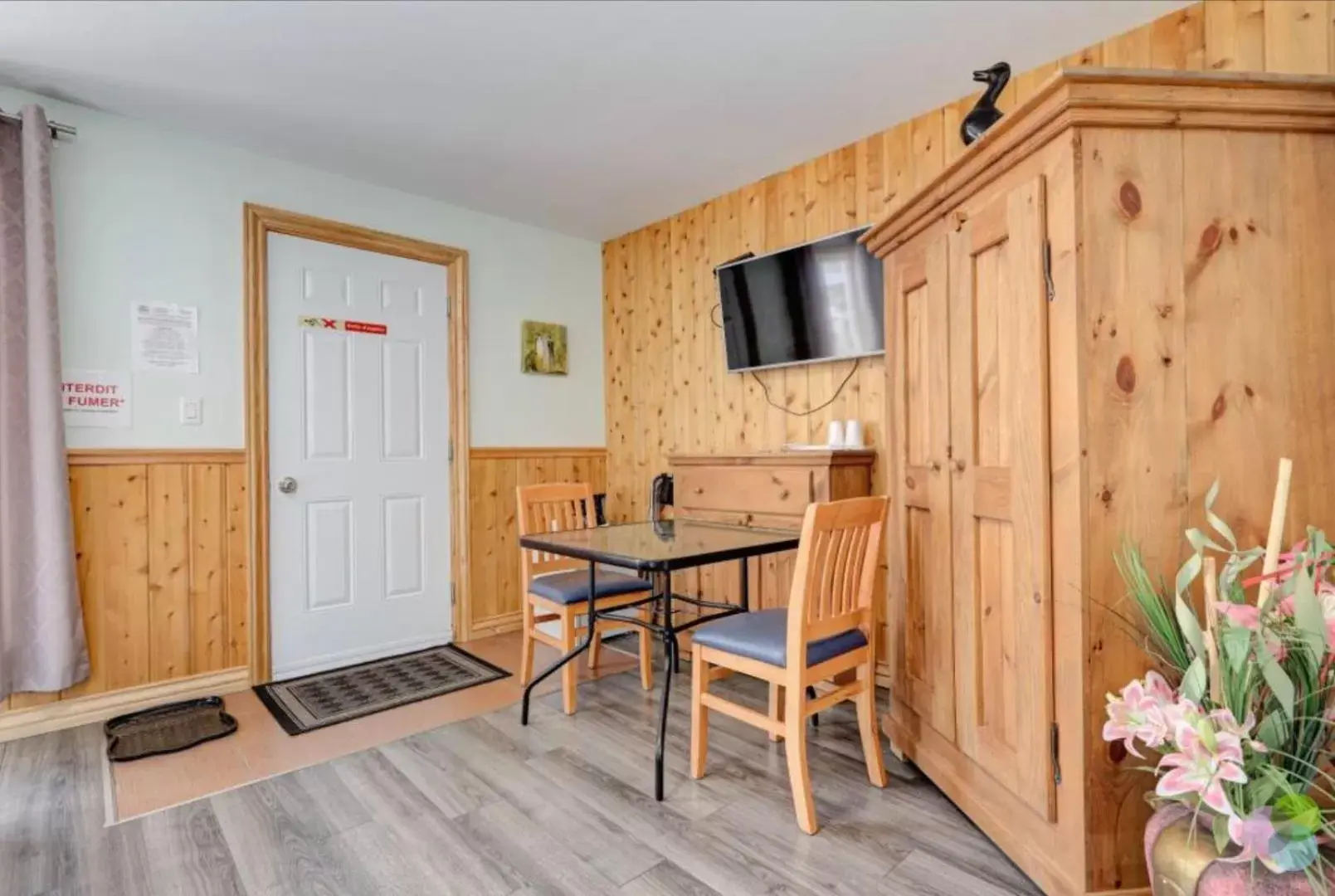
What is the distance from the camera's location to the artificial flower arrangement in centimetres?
97

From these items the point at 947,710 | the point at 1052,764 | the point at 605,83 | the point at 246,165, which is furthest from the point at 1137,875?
the point at 246,165

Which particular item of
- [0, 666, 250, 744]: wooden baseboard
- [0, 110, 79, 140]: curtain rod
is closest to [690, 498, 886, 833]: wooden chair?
[0, 666, 250, 744]: wooden baseboard

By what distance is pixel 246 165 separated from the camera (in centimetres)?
305

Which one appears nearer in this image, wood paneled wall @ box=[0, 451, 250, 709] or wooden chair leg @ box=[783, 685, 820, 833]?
wooden chair leg @ box=[783, 685, 820, 833]

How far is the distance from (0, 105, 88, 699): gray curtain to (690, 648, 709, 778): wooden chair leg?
244cm

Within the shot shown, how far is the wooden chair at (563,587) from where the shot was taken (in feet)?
8.61

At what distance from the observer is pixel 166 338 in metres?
2.82

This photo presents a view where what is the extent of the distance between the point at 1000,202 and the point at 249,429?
317 cm

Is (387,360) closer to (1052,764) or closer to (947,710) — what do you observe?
(947,710)

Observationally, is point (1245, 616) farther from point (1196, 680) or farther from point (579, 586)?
point (579, 586)

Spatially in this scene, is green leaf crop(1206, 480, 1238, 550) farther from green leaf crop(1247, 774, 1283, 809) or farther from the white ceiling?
the white ceiling

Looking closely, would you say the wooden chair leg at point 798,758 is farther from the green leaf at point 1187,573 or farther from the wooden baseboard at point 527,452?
the wooden baseboard at point 527,452

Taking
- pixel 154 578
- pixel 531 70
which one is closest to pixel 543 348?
pixel 531 70

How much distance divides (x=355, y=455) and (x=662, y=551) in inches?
85.2
